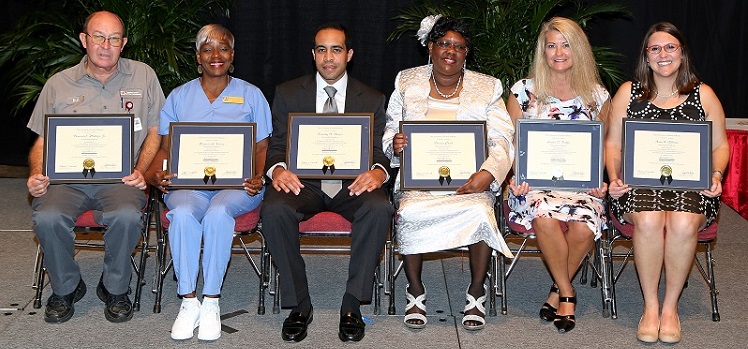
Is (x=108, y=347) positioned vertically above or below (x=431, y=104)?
below

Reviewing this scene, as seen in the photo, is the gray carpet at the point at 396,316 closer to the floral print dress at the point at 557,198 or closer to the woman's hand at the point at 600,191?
the floral print dress at the point at 557,198

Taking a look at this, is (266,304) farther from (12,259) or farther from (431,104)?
(12,259)

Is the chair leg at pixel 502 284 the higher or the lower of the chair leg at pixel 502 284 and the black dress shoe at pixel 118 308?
the higher

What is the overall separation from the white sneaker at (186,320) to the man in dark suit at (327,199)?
476mm

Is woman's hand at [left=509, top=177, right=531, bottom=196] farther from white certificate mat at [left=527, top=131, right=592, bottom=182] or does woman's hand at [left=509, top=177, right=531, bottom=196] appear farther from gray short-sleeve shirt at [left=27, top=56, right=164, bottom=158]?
gray short-sleeve shirt at [left=27, top=56, right=164, bottom=158]

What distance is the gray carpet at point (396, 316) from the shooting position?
4926 mm

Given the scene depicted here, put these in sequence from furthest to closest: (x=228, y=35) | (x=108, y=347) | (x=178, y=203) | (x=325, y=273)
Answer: (x=325, y=273), (x=228, y=35), (x=178, y=203), (x=108, y=347)

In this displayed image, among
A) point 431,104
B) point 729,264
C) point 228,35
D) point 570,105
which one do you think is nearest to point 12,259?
point 228,35

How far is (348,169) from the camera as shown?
5285 mm

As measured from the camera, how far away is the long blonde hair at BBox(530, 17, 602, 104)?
5.41 meters

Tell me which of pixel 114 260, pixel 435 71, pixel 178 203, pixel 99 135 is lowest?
pixel 114 260

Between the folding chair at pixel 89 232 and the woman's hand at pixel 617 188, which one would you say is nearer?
the woman's hand at pixel 617 188

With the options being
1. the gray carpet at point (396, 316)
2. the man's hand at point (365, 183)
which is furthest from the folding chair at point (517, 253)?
the man's hand at point (365, 183)

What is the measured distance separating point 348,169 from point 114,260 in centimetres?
141
